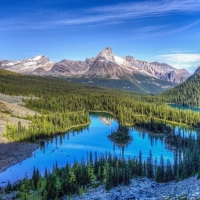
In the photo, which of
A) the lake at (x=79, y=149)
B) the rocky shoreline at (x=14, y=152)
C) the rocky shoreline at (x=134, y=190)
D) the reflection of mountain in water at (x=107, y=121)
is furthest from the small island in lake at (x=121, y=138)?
the rocky shoreline at (x=134, y=190)

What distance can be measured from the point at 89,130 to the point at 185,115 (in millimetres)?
65336

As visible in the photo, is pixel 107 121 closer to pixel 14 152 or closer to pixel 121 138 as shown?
pixel 121 138

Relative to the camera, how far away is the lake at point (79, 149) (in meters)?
88.8

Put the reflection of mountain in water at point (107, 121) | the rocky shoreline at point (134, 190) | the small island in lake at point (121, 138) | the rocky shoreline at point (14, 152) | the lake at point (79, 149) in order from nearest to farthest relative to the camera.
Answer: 1. the rocky shoreline at point (134, 190)
2. the lake at point (79, 149)
3. the rocky shoreline at point (14, 152)
4. the small island in lake at point (121, 138)
5. the reflection of mountain in water at point (107, 121)

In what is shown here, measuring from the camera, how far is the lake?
88750 millimetres

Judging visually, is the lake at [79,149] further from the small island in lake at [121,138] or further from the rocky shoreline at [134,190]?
the rocky shoreline at [134,190]

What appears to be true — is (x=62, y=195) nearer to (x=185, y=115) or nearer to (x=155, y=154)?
(x=155, y=154)

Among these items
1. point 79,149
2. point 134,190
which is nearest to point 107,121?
point 79,149

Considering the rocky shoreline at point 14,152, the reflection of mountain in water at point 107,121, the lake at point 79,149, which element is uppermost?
the reflection of mountain in water at point 107,121

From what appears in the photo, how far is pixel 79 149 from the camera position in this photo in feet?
385

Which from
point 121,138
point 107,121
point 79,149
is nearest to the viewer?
point 79,149

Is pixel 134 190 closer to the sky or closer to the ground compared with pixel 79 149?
closer to the sky

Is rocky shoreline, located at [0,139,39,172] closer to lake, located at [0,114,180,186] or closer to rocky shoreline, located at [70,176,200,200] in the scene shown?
lake, located at [0,114,180,186]

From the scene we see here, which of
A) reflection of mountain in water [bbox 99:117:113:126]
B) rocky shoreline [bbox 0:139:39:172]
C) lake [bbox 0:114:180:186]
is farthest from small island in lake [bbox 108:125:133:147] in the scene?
reflection of mountain in water [bbox 99:117:113:126]
